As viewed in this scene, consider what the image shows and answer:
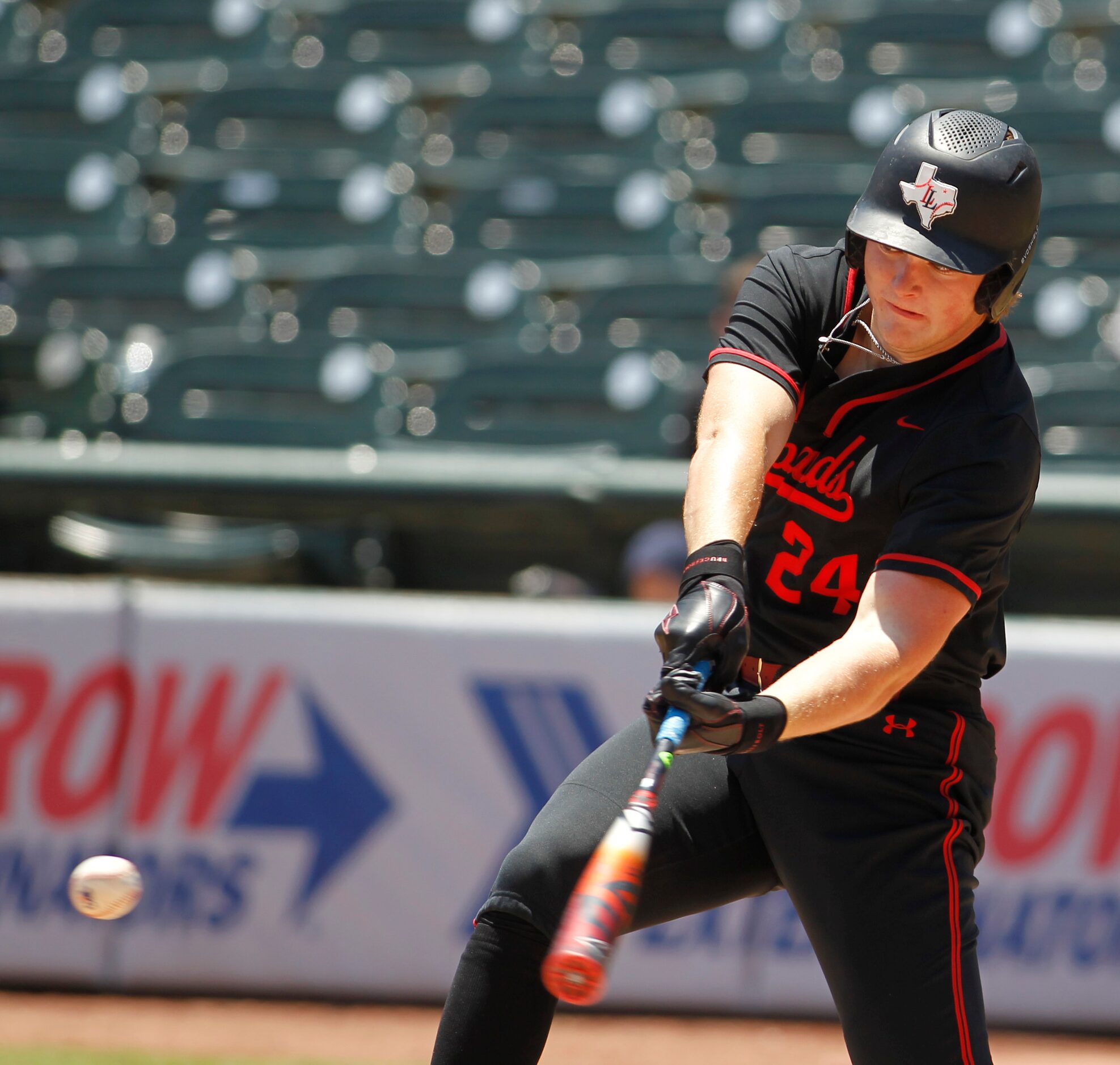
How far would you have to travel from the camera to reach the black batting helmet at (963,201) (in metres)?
2.00

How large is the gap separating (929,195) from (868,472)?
415mm

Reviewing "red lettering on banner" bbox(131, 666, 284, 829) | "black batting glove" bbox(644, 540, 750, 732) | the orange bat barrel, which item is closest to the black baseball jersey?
"black batting glove" bbox(644, 540, 750, 732)

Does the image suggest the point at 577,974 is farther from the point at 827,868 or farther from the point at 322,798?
the point at 322,798

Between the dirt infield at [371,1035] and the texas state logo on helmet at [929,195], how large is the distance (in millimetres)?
2731

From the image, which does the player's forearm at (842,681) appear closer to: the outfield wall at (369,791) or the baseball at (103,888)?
the baseball at (103,888)

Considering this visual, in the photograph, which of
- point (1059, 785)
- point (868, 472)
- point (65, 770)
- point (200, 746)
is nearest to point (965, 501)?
point (868, 472)

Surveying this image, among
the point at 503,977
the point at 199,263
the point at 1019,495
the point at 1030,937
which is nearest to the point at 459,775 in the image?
the point at 1030,937

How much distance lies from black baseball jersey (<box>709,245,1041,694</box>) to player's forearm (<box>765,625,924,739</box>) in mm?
129

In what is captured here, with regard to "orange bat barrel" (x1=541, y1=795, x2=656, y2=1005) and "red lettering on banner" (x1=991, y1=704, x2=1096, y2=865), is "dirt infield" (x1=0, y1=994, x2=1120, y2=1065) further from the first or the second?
"orange bat barrel" (x1=541, y1=795, x2=656, y2=1005)

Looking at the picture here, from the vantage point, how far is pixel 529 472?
523 centimetres

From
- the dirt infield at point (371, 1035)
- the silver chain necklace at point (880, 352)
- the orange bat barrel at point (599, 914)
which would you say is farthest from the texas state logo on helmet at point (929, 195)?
the dirt infield at point (371, 1035)

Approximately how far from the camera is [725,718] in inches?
74.1

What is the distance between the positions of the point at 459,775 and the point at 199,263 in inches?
145

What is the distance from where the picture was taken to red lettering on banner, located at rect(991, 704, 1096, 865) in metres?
4.37
